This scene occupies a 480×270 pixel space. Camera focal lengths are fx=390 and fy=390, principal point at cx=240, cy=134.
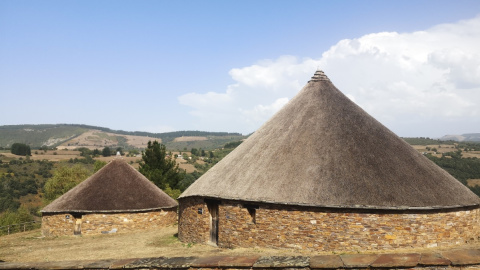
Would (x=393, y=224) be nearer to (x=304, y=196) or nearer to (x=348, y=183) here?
(x=348, y=183)

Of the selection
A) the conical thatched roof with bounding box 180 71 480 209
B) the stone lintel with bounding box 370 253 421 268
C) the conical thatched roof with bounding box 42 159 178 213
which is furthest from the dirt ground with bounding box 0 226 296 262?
the stone lintel with bounding box 370 253 421 268

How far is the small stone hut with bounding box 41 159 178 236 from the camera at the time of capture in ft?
80.8

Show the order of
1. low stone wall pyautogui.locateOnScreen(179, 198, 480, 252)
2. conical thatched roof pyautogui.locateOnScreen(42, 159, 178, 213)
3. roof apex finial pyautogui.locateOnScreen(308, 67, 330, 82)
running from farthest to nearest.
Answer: conical thatched roof pyautogui.locateOnScreen(42, 159, 178, 213) < roof apex finial pyautogui.locateOnScreen(308, 67, 330, 82) < low stone wall pyautogui.locateOnScreen(179, 198, 480, 252)

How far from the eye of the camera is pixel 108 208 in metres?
24.8

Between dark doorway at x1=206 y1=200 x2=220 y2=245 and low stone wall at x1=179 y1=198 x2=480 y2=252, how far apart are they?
1.04 m

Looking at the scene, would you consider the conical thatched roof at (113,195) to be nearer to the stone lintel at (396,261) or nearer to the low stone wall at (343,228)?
the low stone wall at (343,228)

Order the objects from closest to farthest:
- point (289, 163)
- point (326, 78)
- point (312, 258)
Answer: point (312, 258)
point (289, 163)
point (326, 78)

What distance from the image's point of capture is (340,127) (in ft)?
56.8

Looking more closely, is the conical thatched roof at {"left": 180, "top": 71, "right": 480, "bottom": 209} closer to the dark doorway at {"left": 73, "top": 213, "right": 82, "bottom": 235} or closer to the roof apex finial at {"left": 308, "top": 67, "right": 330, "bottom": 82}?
the roof apex finial at {"left": 308, "top": 67, "right": 330, "bottom": 82}

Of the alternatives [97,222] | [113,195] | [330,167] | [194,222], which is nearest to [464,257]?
[330,167]

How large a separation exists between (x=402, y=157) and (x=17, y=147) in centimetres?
10256

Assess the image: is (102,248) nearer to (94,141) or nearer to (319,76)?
(319,76)

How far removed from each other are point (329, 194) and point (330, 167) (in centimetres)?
147

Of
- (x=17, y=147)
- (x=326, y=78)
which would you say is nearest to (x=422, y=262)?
(x=326, y=78)
